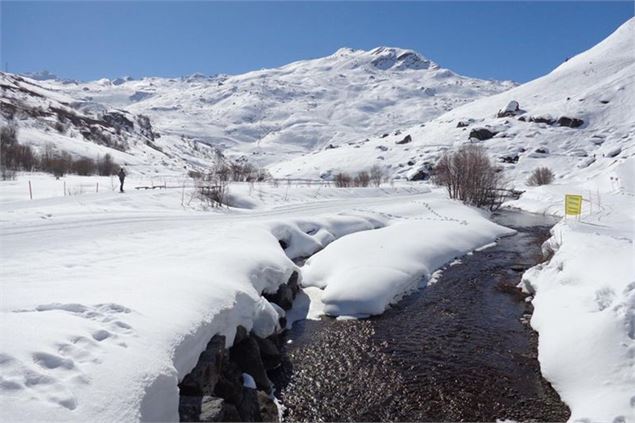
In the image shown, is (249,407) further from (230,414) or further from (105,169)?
(105,169)

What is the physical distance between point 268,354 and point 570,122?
98731mm

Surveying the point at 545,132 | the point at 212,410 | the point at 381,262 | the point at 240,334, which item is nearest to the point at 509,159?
the point at 545,132

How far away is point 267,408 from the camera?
332 inches

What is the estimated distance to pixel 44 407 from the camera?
4.91 m

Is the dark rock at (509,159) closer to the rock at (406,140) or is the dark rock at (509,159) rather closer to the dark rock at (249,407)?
the rock at (406,140)

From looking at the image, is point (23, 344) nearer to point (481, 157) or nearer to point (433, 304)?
point (433, 304)

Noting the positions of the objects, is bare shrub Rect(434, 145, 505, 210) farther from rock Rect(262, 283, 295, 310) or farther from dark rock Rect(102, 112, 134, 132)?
dark rock Rect(102, 112, 134, 132)

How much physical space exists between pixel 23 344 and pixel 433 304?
1185cm

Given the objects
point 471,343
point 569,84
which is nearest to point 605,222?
point 471,343

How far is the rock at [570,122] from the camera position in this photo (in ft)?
296

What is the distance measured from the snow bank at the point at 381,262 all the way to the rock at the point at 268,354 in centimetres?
339

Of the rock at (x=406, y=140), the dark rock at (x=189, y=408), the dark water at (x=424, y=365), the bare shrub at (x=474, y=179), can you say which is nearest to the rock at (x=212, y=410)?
the dark rock at (x=189, y=408)

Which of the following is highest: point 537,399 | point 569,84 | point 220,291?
point 569,84

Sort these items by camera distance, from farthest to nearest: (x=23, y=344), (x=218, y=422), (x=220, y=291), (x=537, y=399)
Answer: (x=220, y=291), (x=537, y=399), (x=218, y=422), (x=23, y=344)
